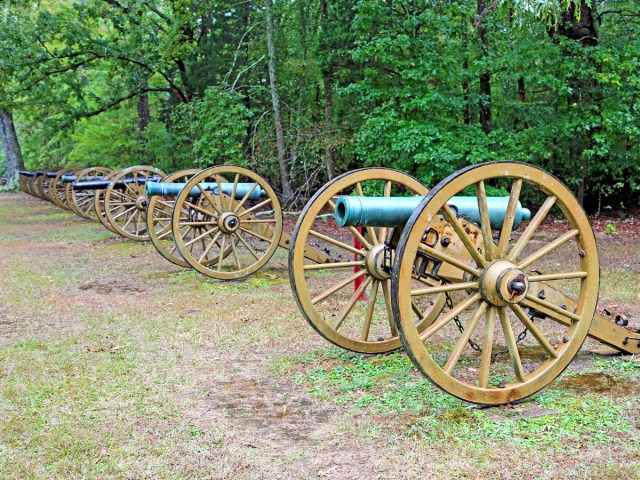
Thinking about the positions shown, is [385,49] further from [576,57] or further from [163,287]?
[163,287]

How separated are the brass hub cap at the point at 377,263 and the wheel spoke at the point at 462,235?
123 cm

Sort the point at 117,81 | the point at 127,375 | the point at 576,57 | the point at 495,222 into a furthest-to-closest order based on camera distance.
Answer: the point at 117,81
the point at 576,57
the point at 127,375
the point at 495,222

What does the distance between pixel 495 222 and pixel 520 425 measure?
4.56 feet

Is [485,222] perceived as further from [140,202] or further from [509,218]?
[140,202]

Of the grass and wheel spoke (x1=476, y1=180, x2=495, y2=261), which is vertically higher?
wheel spoke (x1=476, y1=180, x2=495, y2=261)

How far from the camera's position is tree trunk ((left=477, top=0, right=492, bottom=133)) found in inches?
578

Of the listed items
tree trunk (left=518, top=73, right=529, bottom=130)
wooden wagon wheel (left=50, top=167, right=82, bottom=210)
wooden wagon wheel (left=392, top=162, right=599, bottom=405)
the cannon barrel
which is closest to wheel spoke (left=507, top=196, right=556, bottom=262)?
wooden wagon wheel (left=392, top=162, right=599, bottom=405)

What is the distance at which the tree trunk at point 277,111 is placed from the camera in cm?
1514

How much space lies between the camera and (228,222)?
28.6ft

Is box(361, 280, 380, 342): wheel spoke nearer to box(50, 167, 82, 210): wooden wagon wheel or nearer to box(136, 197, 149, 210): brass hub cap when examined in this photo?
box(136, 197, 149, 210): brass hub cap

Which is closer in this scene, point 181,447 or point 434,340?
point 181,447

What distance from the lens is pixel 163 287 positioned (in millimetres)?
8469

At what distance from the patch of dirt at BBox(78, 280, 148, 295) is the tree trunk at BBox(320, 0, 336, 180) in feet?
25.8

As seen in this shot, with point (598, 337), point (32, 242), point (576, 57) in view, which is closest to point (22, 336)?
point (598, 337)
